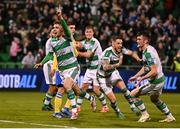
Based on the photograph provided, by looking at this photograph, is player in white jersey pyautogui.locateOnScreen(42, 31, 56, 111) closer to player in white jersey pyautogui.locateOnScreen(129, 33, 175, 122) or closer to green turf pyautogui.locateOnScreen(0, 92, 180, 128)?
green turf pyautogui.locateOnScreen(0, 92, 180, 128)

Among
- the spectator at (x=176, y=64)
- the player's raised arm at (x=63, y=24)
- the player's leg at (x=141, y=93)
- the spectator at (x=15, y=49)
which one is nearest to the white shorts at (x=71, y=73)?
the player's raised arm at (x=63, y=24)

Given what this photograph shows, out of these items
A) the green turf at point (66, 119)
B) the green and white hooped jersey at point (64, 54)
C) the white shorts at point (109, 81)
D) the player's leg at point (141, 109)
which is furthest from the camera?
the white shorts at point (109, 81)

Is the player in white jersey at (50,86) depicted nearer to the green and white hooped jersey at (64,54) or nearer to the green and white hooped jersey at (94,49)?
the green and white hooped jersey at (94,49)

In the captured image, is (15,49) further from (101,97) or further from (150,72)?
(150,72)

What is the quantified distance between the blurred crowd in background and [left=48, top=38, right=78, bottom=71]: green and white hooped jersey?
43.0 feet

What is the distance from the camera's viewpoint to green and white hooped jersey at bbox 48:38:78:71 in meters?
17.5

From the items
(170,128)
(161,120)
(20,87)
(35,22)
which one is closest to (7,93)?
(20,87)

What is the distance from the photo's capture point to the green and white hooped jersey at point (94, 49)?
771 inches

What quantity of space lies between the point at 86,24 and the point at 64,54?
15368 millimetres

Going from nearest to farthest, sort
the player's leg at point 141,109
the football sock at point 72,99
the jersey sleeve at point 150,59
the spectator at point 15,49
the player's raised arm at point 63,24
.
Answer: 1. the player's raised arm at point 63,24
2. the jersey sleeve at point 150,59
3. the football sock at point 72,99
4. the player's leg at point 141,109
5. the spectator at point 15,49

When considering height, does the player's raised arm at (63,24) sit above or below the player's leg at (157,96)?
above

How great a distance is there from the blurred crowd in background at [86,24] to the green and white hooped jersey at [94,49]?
10492 mm

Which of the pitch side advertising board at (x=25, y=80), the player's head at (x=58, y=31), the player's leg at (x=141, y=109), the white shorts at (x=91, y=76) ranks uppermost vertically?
the player's head at (x=58, y=31)

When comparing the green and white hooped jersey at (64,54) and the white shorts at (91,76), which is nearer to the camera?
the green and white hooped jersey at (64,54)
